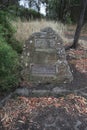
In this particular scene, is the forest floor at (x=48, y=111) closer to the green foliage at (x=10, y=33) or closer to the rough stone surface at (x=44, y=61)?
the rough stone surface at (x=44, y=61)

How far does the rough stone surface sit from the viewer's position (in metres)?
4.52

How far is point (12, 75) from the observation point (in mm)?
4215

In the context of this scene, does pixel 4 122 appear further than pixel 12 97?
No

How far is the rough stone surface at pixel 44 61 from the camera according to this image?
14.8 feet

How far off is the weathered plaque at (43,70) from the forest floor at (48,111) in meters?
0.30

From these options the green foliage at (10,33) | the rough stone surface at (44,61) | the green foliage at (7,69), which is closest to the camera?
the green foliage at (7,69)

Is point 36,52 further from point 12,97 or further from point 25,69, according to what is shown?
point 12,97

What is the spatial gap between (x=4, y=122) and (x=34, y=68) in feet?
4.39

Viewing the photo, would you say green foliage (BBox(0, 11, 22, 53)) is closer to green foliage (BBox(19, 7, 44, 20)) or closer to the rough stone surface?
the rough stone surface

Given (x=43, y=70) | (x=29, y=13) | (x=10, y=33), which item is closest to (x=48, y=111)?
(x=43, y=70)

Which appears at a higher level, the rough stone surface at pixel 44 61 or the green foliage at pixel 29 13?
the rough stone surface at pixel 44 61

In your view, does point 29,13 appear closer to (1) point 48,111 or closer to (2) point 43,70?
(2) point 43,70

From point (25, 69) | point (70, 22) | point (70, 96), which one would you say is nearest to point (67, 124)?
point (70, 96)

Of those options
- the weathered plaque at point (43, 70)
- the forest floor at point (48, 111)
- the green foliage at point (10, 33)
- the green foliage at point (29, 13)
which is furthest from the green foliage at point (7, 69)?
the green foliage at point (29, 13)
